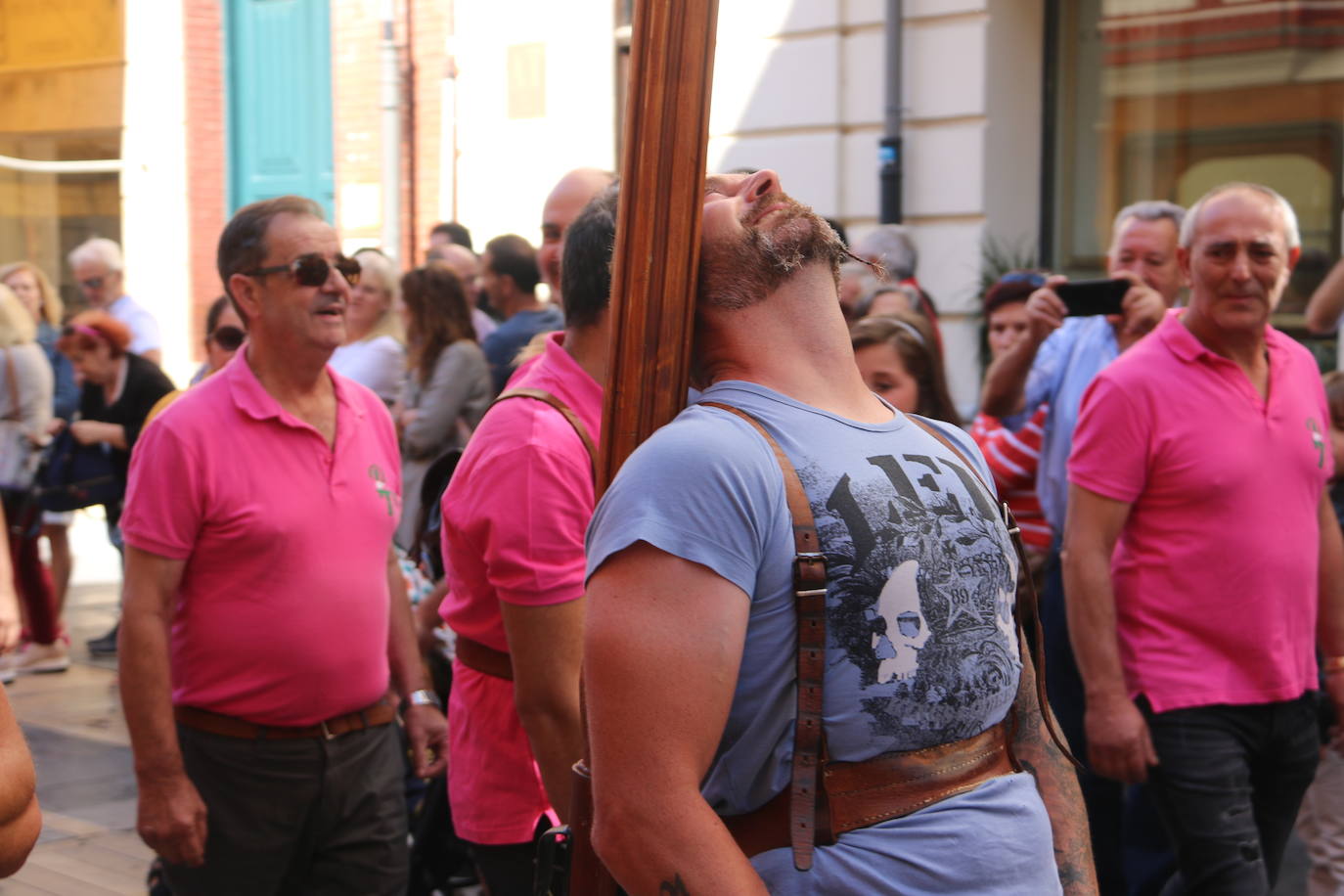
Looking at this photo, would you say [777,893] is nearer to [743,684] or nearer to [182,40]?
[743,684]

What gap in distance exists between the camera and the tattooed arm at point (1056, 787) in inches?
88.5

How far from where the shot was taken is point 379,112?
1342 centimetres

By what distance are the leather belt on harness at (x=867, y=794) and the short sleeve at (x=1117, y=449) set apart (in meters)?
2.12

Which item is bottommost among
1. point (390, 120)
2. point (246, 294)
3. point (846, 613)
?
point (846, 613)

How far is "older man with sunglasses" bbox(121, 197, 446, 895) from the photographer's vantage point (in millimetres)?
3424

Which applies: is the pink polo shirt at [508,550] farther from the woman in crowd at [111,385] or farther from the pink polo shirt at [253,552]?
the woman in crowd at [111,385]

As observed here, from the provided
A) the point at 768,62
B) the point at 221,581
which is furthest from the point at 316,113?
the point at 221,581

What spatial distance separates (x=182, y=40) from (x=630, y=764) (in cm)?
1409

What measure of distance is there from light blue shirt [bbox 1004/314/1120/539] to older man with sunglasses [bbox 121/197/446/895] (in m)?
2.21

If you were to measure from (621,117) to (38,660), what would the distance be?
559cm

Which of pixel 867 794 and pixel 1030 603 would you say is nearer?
pixel 867 794

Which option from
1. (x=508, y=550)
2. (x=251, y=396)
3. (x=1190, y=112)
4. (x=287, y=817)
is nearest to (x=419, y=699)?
(x=287, y=817)

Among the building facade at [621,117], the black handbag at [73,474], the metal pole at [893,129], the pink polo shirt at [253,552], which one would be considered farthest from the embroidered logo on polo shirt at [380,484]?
the metal pole at [893,129]

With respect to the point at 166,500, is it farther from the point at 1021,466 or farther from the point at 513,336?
the point at 513,336
